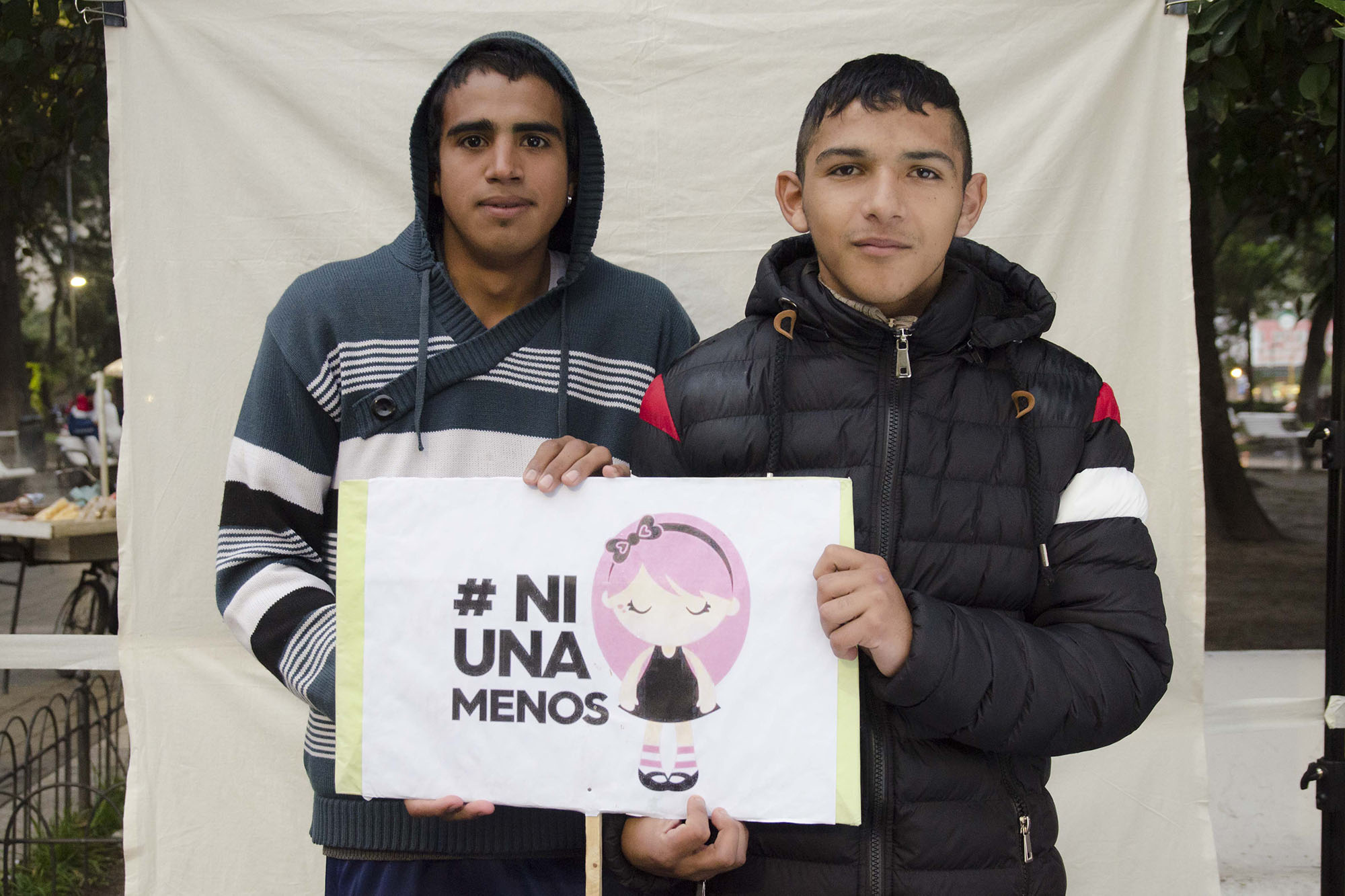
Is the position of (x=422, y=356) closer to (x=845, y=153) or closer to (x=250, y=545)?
(x=250, y=545)

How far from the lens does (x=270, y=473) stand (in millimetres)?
1693

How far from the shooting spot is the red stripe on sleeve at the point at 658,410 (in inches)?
64.2

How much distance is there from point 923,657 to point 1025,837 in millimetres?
367

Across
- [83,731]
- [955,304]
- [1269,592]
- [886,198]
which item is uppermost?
[886,198]

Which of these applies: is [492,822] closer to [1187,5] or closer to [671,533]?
[671,533]

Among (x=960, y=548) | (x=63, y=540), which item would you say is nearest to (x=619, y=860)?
(x=960, y=548)

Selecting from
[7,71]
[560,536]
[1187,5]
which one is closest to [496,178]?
[560,536]

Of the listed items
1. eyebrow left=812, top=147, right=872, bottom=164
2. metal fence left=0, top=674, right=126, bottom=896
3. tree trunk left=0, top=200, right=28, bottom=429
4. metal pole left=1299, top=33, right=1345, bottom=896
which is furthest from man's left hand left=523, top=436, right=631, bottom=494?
tree trunk left=0, top=200, right=28, bottom=429

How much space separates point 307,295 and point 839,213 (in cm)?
90

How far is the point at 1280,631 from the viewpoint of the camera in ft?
28.1

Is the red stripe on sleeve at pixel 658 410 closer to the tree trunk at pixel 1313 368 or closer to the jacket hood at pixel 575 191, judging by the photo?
the jacket hood at pixel 575 191

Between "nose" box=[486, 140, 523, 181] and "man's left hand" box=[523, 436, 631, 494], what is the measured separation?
1.56 feet

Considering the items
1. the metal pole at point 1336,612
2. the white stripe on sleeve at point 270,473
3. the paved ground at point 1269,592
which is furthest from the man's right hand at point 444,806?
the paved ground at point 1269,592

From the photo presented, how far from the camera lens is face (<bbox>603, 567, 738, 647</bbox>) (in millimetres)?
1436
